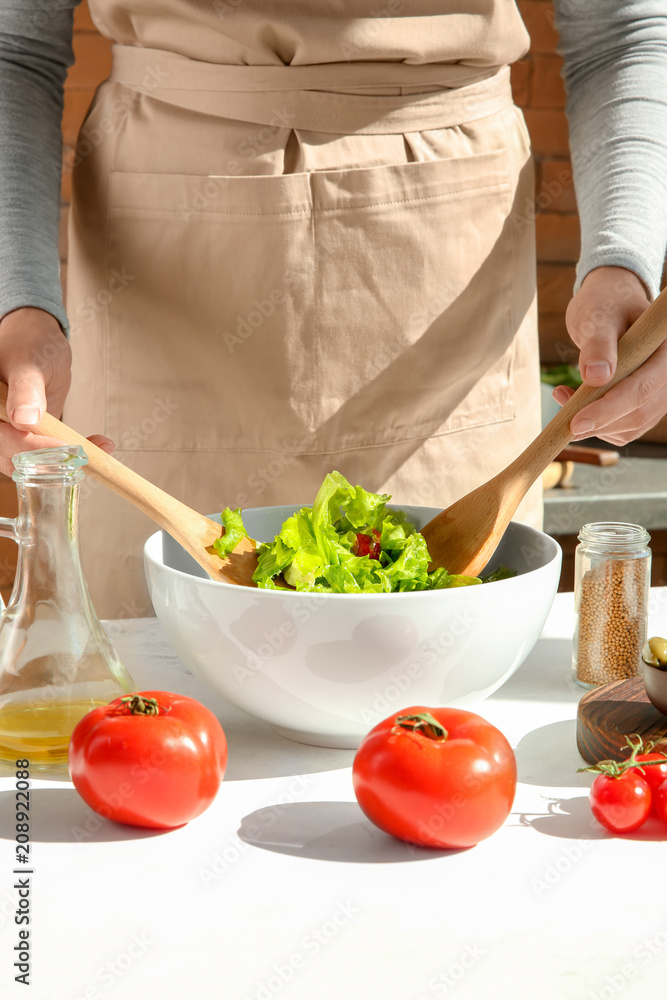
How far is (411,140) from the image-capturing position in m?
1.20

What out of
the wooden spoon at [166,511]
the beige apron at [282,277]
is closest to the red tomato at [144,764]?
the wooden spoon at [166,511]

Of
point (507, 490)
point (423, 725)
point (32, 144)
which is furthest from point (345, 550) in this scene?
point (32, 144)

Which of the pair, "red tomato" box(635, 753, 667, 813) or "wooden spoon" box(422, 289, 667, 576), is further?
"wooden spoon" box(422, 289, 667, 576)

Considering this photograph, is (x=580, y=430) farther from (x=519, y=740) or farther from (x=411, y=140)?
(x=411, y=140)

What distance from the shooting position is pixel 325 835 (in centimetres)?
67

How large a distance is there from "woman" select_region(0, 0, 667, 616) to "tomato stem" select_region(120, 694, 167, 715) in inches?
19.7

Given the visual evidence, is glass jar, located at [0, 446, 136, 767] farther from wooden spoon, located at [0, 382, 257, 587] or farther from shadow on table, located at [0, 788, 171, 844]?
wooden spoon, located at [0, 382, 257, 587]

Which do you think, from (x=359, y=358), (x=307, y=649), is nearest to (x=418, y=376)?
(x=359, y=358)

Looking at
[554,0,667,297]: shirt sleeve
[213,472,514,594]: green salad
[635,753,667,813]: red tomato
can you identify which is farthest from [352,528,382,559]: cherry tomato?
[554,0,667,297]: shirt sleeve

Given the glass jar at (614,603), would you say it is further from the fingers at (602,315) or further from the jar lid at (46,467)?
the jar lid at (46,467)

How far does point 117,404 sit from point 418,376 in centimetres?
36

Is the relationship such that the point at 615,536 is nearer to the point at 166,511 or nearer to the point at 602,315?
the point at 602,315

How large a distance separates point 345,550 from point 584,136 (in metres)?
0.69

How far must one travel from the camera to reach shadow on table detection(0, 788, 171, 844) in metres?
0.67
